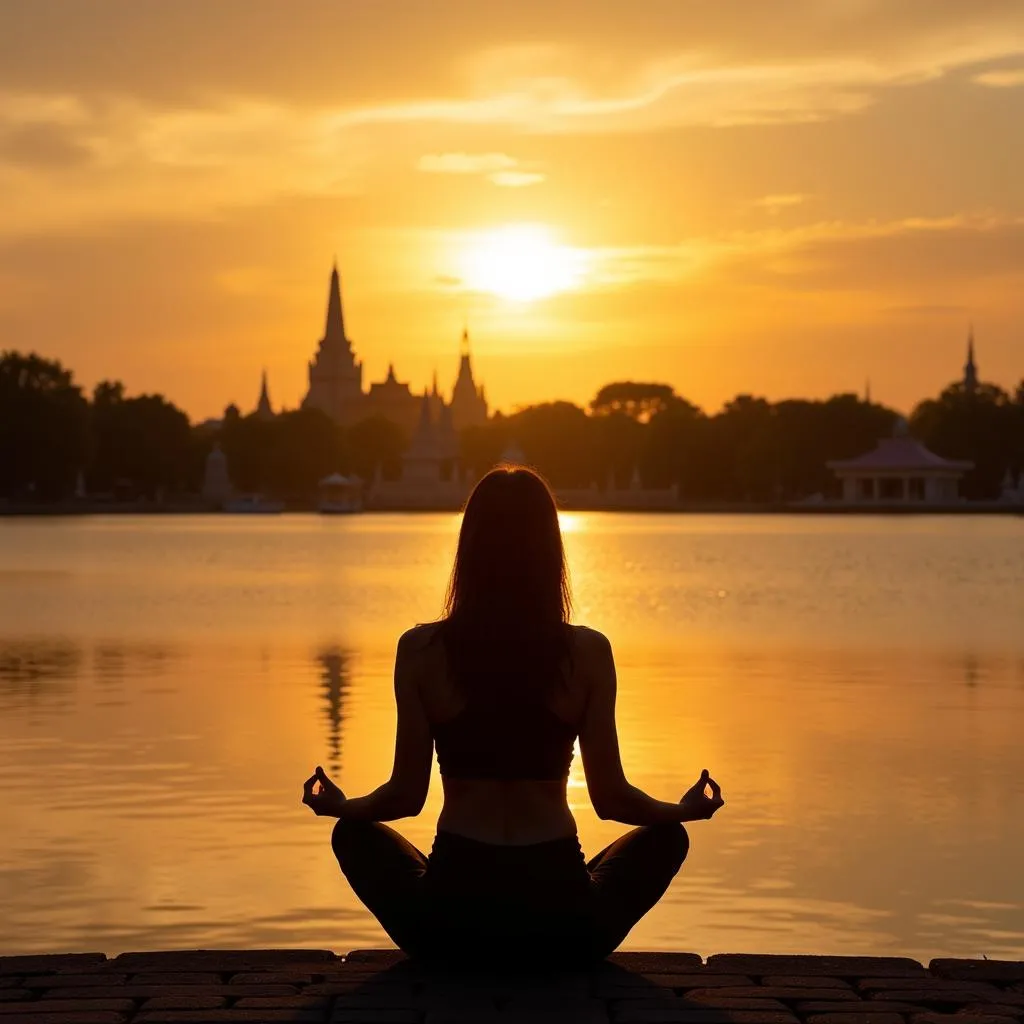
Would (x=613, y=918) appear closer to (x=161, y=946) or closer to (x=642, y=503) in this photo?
(x=161, y=946)

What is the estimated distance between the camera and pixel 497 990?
6.11 meters

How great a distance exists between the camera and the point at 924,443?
139375mm

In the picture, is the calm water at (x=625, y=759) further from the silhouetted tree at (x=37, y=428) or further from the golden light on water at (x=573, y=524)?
the silhouetted tree at (x=37, y=428)

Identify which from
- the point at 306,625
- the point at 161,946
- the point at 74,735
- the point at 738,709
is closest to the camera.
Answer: the point at 161,946

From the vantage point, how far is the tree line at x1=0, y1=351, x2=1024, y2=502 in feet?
415

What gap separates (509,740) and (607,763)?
0.34 m

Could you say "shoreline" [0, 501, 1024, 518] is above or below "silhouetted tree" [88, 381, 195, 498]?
below

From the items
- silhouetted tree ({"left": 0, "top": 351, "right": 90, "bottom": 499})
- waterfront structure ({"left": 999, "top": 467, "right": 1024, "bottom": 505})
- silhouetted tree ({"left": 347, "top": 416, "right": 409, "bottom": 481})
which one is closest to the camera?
silhouetted tree ({"left": 0, "top": 351, "right": 90, "bottom": 499})

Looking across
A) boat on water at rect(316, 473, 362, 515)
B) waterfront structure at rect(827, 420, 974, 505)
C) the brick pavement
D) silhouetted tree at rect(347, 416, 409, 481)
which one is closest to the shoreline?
waterfront structure at rect(827, 420, 974, 505)

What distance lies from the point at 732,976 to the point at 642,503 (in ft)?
459

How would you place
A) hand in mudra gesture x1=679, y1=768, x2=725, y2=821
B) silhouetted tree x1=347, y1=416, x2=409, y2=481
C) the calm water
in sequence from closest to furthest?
hand in mudra gesture x1=679, y1=768, x2=725, y2=821 < the calm water < silhouetted tree x1=347, y1=416, x2=409, y2=481

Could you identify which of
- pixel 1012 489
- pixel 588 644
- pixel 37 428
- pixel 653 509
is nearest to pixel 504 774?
pixel 588 644

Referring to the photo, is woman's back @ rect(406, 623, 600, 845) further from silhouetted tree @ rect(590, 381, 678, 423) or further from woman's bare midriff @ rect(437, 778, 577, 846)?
silhouetted tree @ rect(590, 381, 678, 423)

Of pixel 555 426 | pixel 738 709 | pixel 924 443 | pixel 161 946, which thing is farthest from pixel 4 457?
pixel 161 946
